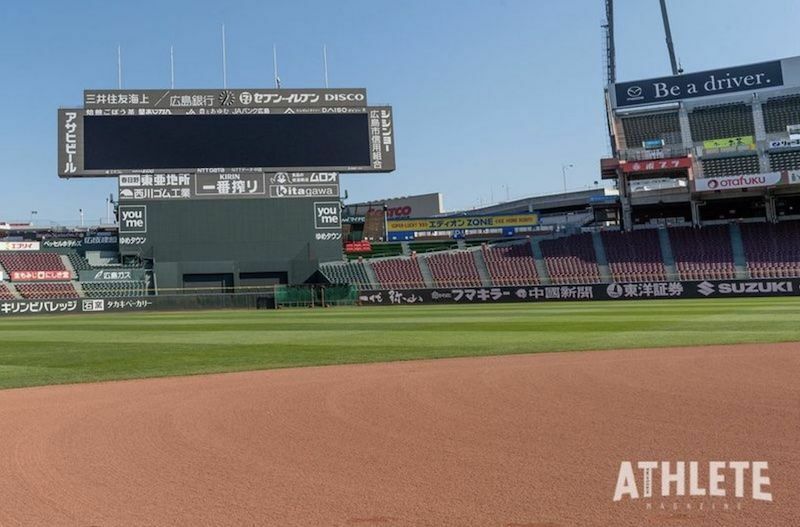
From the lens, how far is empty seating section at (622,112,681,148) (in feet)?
183

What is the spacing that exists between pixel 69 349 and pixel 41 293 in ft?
120

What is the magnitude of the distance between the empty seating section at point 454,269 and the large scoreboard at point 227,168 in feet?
27.4

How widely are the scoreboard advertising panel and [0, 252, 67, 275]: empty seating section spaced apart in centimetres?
1209

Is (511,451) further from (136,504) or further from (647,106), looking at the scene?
(647,106)

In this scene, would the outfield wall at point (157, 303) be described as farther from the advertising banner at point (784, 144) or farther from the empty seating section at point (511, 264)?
the advertising banner at point (784, 144)

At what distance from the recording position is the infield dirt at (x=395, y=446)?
4.27 m

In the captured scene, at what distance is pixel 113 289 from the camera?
4931cm

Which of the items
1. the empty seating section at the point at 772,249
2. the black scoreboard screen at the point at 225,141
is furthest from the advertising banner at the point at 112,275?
the empty seating section at the point at 772,249

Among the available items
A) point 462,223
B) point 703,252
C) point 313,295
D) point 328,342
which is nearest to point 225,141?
point 313,295

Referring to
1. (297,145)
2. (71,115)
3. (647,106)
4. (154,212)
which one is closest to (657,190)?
(647,106)

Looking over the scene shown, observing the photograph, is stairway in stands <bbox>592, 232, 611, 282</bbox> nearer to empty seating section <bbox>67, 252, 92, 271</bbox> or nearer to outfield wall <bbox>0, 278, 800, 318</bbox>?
outfield wall <bbox>0, 278, 800, 318</bbox>

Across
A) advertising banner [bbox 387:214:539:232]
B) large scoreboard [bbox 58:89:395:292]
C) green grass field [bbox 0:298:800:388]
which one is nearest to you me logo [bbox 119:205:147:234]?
large scoreboard [bbox 58:89:395:292]

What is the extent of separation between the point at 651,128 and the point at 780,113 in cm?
985

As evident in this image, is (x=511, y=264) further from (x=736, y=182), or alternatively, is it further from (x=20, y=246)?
(x=20, y=246)
